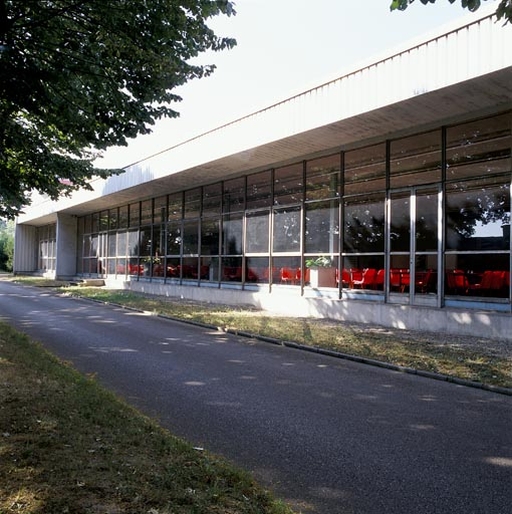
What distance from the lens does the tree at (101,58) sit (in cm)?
613

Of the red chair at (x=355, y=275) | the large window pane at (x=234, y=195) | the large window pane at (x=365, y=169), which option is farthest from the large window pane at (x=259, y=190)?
the red chair at (x=355, y=275)

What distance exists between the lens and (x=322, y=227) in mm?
16141

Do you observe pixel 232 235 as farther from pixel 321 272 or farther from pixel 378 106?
pixel 378 106

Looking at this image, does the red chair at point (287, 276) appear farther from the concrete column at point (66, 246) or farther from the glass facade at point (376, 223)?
the concrete column at point (66, 246)

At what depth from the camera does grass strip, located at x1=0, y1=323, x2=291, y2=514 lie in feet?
10.7

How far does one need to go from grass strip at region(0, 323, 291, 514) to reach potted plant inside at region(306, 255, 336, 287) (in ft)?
35.1

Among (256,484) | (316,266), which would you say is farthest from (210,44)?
(316,266)

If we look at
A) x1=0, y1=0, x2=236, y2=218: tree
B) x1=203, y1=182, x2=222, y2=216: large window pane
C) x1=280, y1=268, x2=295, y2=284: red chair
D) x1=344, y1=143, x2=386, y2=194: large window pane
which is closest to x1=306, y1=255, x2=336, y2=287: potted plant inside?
x1=280, y1=268, x2=295, y2=284: red chair

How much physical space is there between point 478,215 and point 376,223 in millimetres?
2969

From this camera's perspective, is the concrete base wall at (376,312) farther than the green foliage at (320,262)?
No

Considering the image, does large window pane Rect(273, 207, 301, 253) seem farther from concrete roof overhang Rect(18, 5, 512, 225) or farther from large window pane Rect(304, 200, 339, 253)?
concrete roof overhang Rect(18, 5, 512, 225)

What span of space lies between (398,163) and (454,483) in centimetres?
1097

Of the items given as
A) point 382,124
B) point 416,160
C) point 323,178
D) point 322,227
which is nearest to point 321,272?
point 322,227

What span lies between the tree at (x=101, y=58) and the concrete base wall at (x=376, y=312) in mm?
7543
